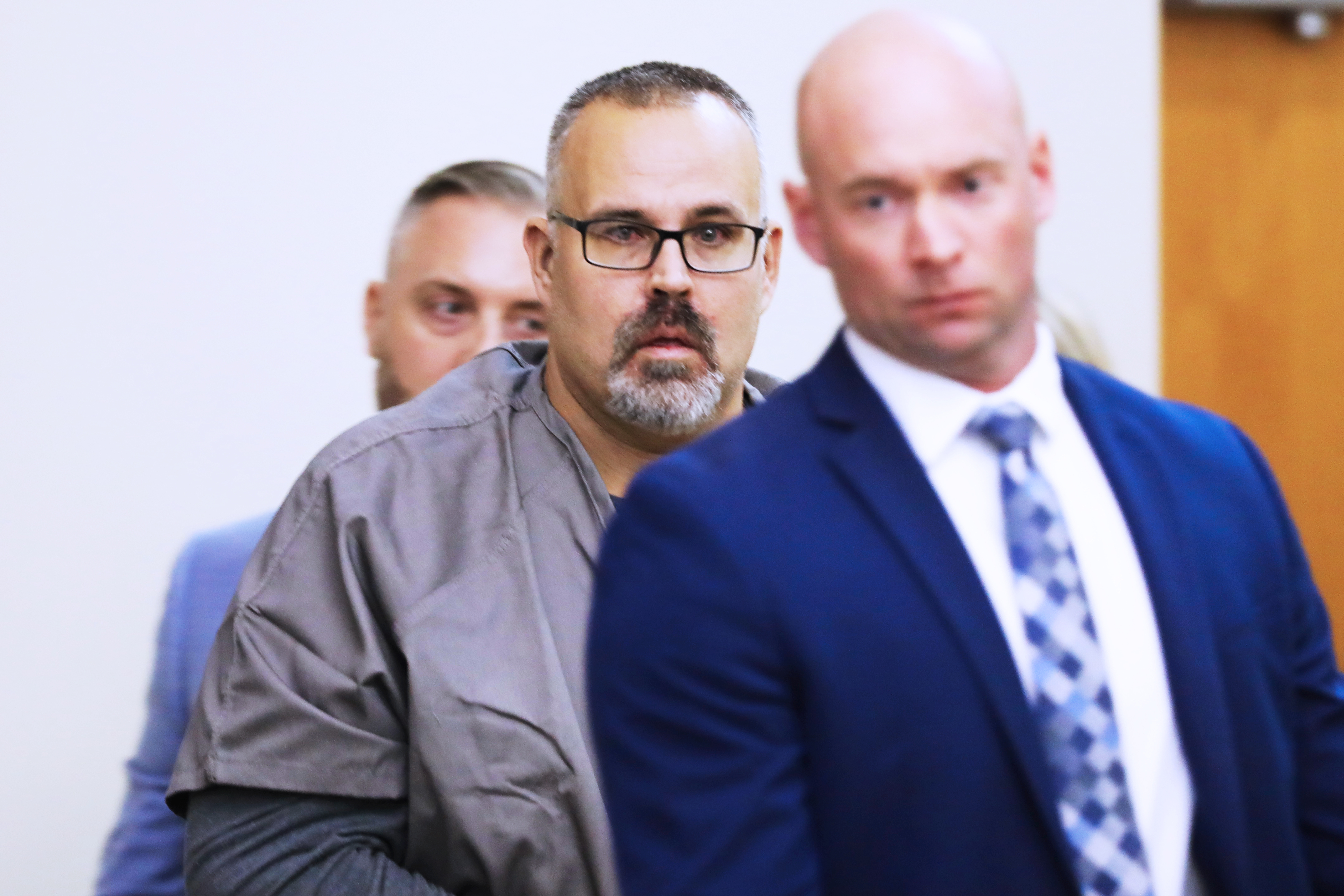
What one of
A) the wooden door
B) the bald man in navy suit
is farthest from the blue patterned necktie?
the wooden door

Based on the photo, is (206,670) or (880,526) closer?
(880,526)

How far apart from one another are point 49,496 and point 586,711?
157 cm

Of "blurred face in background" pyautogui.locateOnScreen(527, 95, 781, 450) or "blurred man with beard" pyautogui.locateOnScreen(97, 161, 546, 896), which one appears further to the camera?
"blurred man with beard" pyautogui.locateOnScreen(97, 161, 546, 896)

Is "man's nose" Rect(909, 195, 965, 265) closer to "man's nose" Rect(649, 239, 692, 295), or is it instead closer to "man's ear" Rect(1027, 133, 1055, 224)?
"man's ear" Rect(1027, 133, 1055, 224)

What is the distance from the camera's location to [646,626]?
2.66 feet

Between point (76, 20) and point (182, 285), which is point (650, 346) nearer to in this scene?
point (182, 285)

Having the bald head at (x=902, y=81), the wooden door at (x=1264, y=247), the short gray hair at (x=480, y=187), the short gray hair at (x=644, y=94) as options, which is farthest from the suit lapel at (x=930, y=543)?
the wooden door at (x=1264, y=247)

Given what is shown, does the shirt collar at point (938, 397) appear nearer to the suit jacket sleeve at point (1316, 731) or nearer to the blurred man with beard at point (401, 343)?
the suit jacket sleeve at point (1316, 731)

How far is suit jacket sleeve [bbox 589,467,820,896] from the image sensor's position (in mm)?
786

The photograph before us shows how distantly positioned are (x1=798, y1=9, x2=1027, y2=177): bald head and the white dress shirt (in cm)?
13

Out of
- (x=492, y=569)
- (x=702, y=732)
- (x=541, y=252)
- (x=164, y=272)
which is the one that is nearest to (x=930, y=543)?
(x=702, y=732)

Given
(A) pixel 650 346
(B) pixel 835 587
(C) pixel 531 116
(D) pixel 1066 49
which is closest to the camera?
(B) pixel 835 587

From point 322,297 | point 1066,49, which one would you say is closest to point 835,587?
point 322,297

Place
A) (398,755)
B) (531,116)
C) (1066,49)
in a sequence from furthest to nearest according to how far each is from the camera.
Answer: (1066,49)
(531,116)
(398,755)
